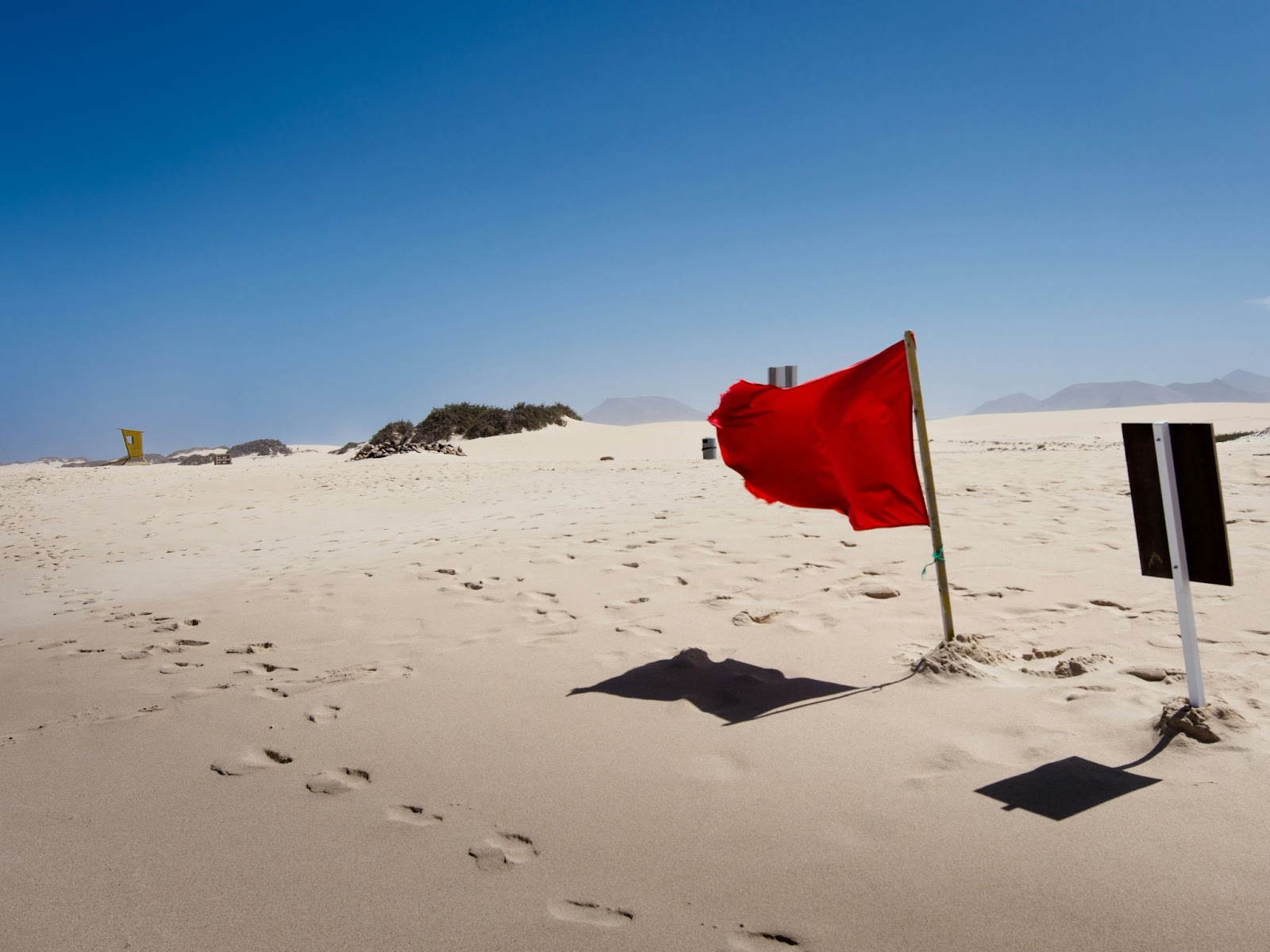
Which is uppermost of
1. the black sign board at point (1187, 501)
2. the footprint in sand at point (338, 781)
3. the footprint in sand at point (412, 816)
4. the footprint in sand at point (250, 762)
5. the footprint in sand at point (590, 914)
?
the black sign board at point (1187, 501)

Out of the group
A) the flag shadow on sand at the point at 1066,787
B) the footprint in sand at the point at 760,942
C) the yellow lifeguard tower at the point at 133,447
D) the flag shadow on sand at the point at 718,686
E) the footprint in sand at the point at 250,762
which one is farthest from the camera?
the yellow lifeguard tower at the point at 133,447

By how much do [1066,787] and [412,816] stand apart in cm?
233

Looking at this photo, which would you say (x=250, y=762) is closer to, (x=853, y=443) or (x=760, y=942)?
(x=760, y=942)

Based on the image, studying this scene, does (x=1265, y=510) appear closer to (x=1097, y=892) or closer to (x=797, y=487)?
(x=797, y=487)

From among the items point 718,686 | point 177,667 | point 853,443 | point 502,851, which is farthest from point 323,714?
point 853,443

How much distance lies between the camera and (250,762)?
3.18 metres

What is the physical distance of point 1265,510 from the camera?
7.42m

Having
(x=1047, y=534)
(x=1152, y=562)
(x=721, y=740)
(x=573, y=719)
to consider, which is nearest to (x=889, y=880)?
(x=721, y=740)

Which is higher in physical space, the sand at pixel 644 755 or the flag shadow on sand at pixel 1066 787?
the sand at pixel 644 755

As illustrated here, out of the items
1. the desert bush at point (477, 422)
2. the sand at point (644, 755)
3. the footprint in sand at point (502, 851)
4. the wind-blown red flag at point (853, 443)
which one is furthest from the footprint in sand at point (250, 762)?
the desert bush at point (477, 422)

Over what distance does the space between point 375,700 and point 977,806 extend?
279 cm

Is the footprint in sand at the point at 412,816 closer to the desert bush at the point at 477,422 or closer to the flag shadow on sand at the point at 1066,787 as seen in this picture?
the flag shadow on sand at the point at 1066,787

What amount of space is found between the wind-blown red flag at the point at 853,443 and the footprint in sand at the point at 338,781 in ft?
8.25

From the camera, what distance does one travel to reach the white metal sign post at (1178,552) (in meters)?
3.00
